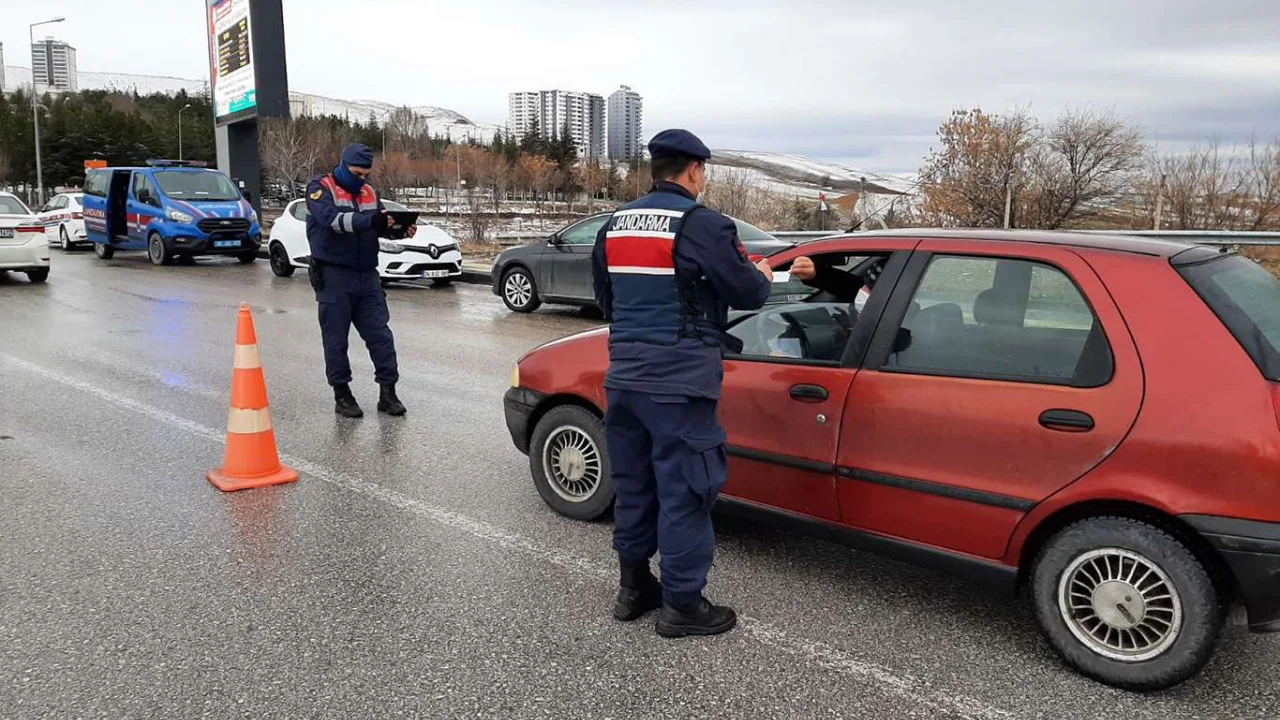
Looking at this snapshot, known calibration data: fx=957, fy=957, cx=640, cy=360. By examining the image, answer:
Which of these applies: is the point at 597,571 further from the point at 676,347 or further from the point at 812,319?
the point at 812,319

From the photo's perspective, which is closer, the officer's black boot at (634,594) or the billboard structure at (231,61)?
the officer's black boot at (634,594)

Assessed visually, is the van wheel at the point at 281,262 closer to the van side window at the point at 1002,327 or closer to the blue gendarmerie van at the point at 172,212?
the blue gendarmerie van at the point at 172,212

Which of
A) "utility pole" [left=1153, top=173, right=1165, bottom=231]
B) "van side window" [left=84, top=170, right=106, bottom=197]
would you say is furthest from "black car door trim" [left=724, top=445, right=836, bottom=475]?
"van side window" [left=84, top=170, right=106, bottom=197]

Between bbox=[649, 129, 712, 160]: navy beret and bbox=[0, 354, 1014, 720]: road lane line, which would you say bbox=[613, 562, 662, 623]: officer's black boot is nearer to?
bbox=[0, 354, 1014, 720]: road lane line

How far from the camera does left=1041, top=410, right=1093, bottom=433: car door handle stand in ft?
9.89

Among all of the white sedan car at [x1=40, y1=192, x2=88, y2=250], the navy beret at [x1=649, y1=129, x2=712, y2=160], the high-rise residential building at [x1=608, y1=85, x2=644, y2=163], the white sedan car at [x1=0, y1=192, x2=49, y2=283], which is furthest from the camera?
the high-rise residential building at [x1=608, y1=85, x2=644, y2=163]

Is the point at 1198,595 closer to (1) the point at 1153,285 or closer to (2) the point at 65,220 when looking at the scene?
(1) the point at 1153,285

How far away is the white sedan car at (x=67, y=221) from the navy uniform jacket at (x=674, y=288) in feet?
77.2

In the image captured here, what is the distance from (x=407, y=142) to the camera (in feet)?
328

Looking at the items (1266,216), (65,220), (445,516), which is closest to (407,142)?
(65,220)

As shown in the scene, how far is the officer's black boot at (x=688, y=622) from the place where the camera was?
339 centimetres

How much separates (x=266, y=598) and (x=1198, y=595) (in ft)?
10.6

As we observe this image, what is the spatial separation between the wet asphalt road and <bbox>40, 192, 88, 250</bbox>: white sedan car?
64.4 feet

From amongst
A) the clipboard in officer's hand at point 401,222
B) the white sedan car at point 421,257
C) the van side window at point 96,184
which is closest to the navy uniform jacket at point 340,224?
the clipboard in officer's hand at point 401,222
